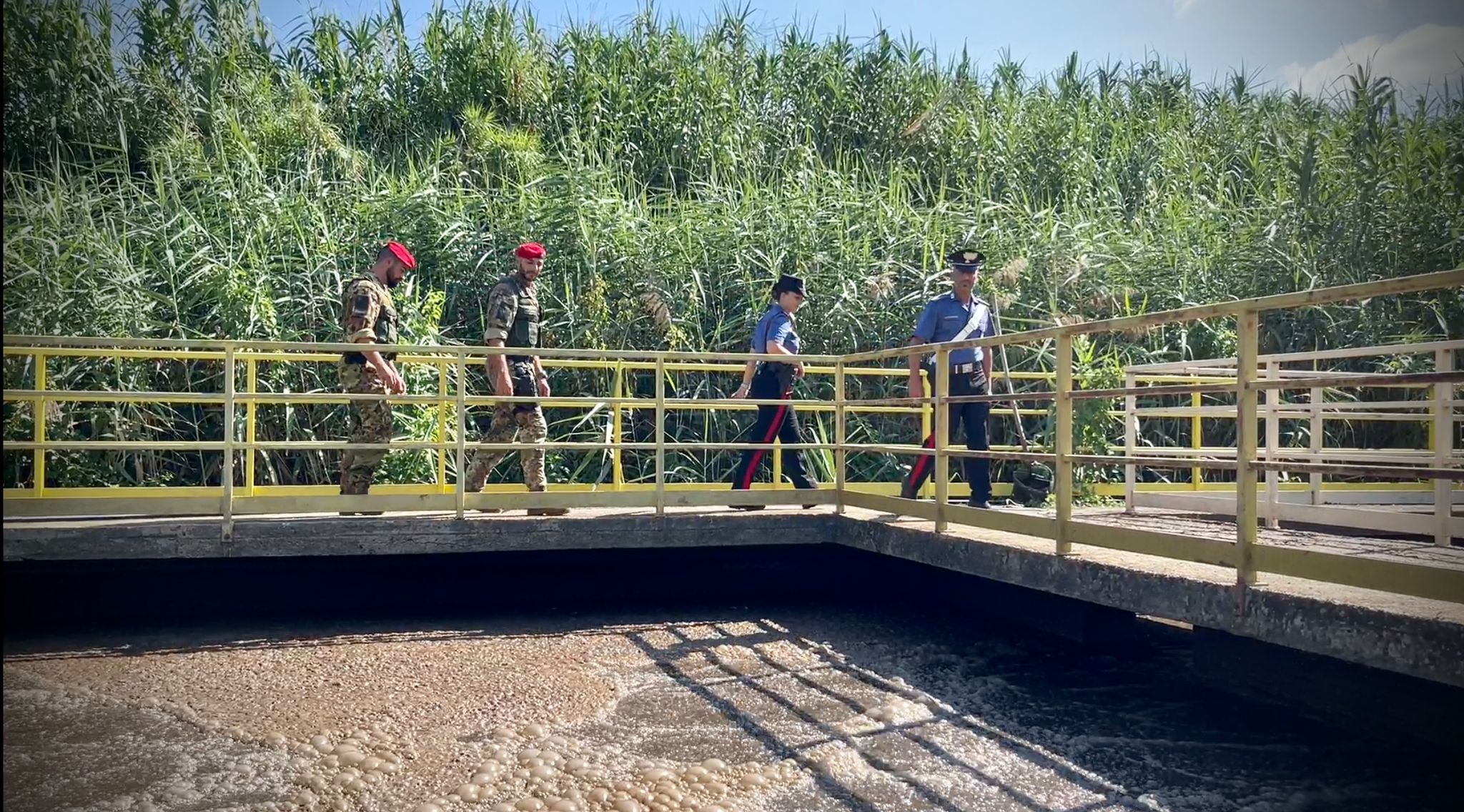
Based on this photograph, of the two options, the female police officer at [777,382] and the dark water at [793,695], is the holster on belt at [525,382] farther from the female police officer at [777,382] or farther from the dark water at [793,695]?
the female police officer at [777,382]

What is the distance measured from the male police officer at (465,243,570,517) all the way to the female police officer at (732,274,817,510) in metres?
1.37

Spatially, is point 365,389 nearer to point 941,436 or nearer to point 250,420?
point 250,420

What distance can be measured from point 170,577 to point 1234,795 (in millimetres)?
5826

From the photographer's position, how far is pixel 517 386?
24.7 feet

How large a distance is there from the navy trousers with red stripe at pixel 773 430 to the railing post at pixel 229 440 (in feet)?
10.5

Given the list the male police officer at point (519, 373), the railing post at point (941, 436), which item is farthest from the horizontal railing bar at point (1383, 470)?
the male police officer at point (519, 373)

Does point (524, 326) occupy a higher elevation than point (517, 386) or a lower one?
higher

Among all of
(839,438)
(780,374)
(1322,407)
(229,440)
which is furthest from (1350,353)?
(229,440)

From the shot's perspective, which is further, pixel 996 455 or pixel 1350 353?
pixel 1350 353

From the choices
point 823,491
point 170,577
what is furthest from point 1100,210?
point 170,577

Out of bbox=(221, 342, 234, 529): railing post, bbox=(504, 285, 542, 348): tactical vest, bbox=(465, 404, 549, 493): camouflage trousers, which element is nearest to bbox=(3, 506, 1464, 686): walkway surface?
bbox=(221, 342, 234, 529): railing post

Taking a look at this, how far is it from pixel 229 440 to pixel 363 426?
960mm

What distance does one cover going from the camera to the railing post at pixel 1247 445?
4.30 metres

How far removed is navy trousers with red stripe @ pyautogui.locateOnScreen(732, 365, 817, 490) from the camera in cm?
789
